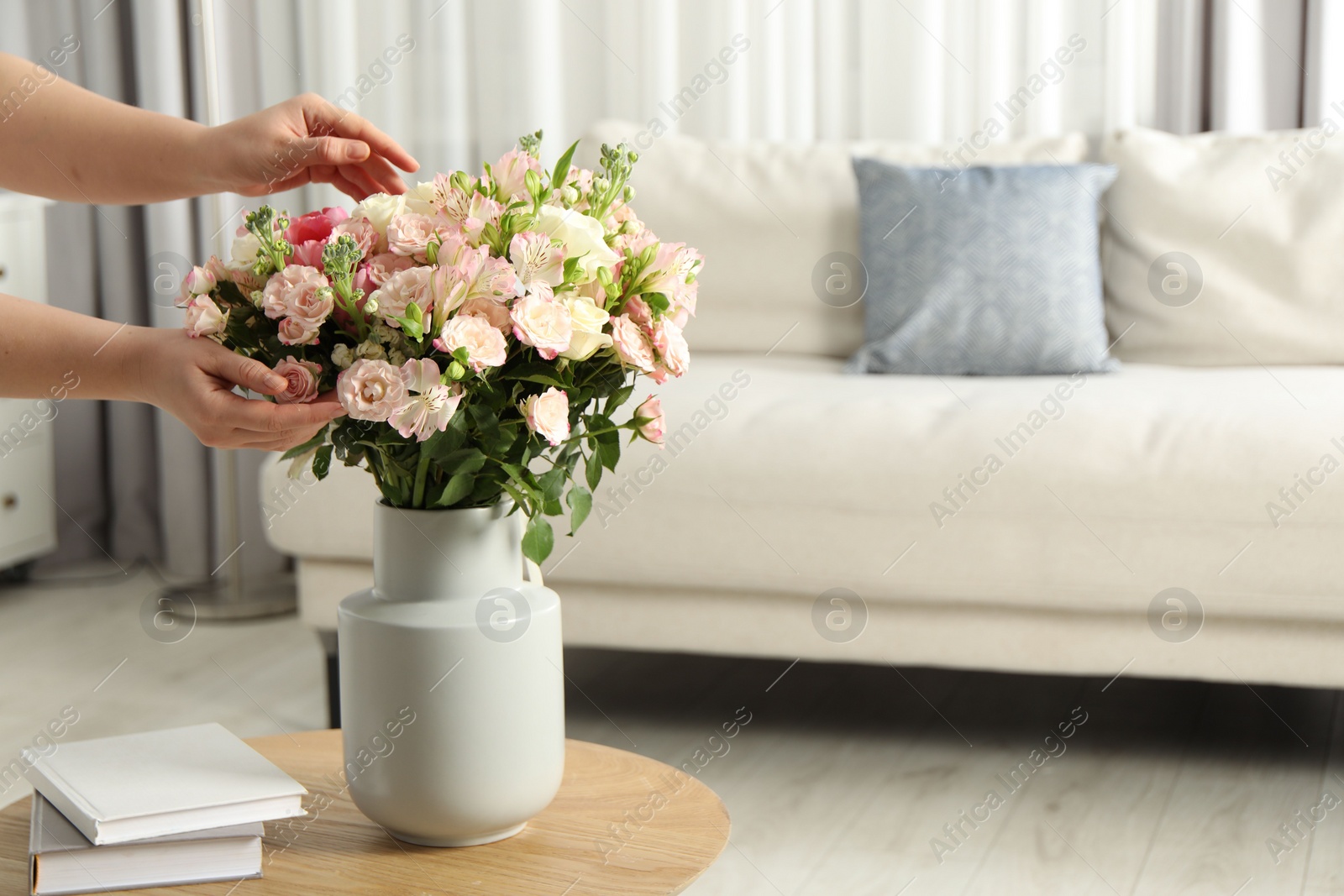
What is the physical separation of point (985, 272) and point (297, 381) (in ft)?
4.87

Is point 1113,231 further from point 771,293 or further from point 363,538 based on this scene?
point 363,538

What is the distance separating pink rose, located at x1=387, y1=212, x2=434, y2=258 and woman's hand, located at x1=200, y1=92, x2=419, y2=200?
16 cm

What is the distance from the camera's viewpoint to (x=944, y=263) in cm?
213

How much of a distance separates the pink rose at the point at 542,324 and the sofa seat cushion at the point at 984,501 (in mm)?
951

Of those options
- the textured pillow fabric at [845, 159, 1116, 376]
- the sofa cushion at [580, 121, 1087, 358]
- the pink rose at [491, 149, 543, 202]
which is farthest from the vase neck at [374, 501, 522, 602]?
the sofa cushion at [580, 121, 1087, 358]

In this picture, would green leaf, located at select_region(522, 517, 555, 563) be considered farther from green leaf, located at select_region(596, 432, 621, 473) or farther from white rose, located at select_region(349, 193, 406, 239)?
white rose, located at select_region(349, 193, 406, 239)

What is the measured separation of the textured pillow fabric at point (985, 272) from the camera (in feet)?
6.88

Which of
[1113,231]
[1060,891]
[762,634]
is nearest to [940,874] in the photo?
[1060,891]

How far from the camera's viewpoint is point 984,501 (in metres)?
1.70

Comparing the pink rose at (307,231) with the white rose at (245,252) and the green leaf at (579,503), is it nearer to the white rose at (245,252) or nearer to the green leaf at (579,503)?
the white rose at (245,252)

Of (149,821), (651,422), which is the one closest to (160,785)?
(149,821)

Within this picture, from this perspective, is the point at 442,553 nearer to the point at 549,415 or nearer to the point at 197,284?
the point at 549,415

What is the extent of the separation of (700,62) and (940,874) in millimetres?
1747

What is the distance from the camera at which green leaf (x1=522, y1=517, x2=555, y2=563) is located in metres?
0.92
